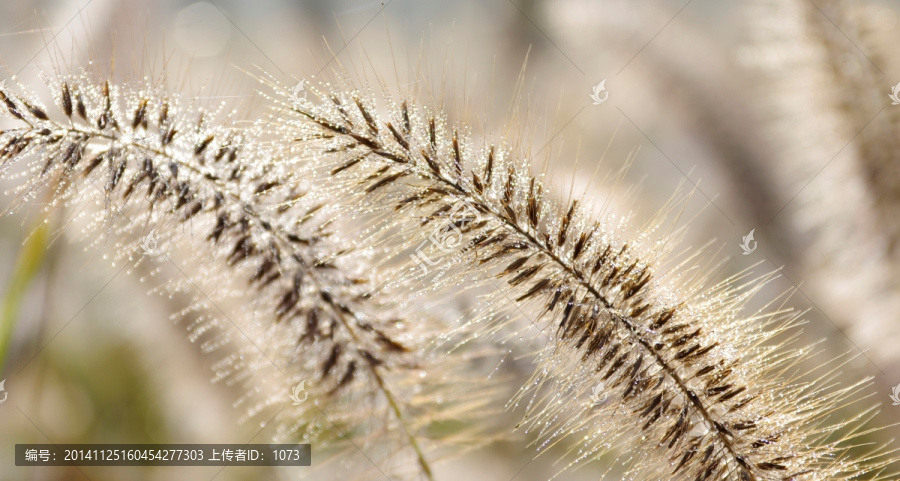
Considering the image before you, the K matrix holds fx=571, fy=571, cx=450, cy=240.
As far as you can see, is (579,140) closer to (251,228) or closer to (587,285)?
(587,285)

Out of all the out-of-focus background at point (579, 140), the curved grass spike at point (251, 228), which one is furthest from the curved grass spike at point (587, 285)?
the out-of-focus background at point (579, 140)

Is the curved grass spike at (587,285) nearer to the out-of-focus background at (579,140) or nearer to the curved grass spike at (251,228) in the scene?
the curved grass spike at (251,228)

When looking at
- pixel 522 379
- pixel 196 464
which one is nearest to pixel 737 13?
pixel 522 379

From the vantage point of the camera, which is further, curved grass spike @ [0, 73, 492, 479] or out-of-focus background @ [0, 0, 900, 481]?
out-of-focus background @ [0, 0, 900, 481]

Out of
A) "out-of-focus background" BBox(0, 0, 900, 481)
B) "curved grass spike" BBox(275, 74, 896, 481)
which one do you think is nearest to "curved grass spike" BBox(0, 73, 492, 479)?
"curved grass spike" BBox(275, 74, 896, 481)

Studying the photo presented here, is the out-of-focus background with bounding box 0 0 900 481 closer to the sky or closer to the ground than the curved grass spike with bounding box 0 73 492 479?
closer to the sky

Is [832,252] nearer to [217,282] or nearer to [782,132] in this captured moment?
[782,132]

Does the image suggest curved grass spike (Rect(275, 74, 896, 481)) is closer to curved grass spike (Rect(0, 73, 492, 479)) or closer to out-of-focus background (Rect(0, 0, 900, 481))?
curved grass spike (Rect(0, 73, 492, 479))
